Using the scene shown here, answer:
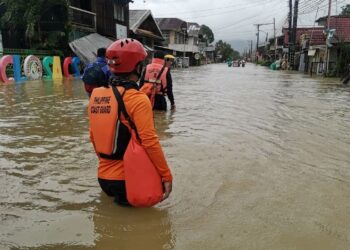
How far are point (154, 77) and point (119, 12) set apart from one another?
23677 mm

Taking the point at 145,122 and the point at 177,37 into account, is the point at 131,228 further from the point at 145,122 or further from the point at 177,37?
the point at 177,37

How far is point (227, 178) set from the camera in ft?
15.4

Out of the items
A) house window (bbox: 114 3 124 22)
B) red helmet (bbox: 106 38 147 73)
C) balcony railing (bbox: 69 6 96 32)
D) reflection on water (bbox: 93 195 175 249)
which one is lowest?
reflection on water (bbox: 93 195 175 249)

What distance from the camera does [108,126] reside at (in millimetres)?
2998

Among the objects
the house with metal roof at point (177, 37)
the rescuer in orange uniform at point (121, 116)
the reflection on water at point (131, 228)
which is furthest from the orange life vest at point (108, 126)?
the house with metal roof at point (177, 37)

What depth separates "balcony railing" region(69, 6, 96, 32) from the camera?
23031 mm

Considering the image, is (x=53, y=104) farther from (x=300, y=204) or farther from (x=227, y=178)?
(x=300, y=204)

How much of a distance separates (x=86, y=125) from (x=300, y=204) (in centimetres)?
513

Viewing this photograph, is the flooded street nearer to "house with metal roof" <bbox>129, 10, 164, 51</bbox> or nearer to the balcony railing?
the balcony railing

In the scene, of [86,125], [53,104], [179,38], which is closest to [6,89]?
[53,104]

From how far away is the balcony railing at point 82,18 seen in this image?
75.6 feet

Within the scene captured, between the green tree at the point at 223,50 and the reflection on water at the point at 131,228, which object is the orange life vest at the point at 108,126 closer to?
the reflection on water at the point at 131,228

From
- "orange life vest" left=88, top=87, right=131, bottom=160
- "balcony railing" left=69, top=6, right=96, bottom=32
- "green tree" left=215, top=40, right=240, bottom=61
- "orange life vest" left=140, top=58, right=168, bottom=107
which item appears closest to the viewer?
"orange life vest" left=88, top=87, right=131, bottom=160

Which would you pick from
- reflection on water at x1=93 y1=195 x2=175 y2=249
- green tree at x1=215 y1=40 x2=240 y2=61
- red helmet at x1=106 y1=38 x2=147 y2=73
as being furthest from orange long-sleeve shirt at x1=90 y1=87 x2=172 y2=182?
green tree at x1=215 y1=40 x2=240 y2=61
